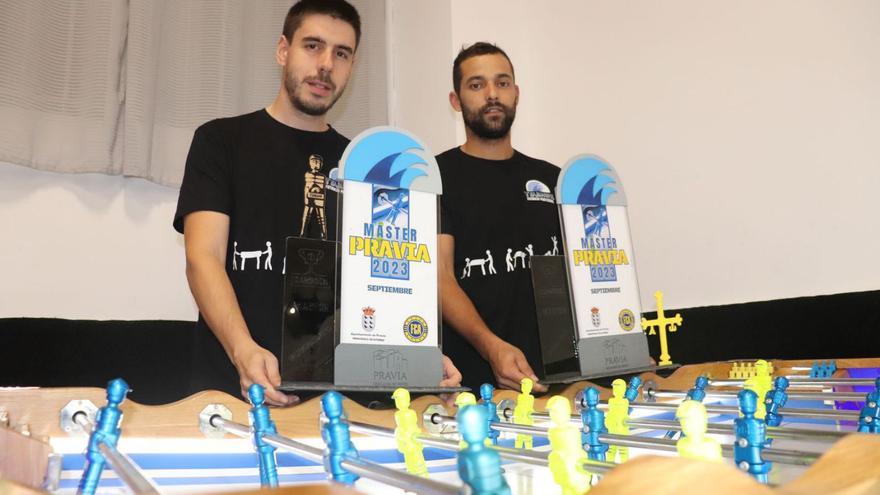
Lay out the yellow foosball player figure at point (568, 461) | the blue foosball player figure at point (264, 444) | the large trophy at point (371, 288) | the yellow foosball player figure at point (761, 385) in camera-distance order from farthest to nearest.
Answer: the large trophy at point (371, 288)
the yellow foosball player figure at point (761, 385)
the blue foosball player figure at point (264, 444)
the yellow foosball player figure at point (568, 461)

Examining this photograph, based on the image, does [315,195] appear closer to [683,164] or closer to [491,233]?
[491,233]

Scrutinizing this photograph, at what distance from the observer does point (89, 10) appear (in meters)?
2.79

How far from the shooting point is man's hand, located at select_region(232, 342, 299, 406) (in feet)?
3.93

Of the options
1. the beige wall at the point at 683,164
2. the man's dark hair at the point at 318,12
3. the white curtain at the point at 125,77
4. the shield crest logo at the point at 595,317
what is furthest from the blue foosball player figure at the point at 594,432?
the white curtain at the point at 125,77

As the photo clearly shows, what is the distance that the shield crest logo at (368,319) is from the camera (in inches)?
53.1

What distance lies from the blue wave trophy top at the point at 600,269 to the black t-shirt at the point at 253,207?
0.57m

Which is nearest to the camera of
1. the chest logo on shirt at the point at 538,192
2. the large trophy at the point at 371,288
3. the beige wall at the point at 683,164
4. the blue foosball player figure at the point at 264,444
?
the blue foosball player figure at the point at 264,444

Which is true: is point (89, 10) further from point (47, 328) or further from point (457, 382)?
point (457, 382)

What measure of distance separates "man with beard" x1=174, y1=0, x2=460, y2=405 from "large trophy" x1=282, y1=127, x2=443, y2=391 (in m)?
0.16

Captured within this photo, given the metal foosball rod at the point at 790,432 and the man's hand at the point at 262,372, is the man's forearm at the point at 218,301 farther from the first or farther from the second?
the metal foosball rod at the point at 790,432

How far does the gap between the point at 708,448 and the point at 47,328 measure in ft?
7.81

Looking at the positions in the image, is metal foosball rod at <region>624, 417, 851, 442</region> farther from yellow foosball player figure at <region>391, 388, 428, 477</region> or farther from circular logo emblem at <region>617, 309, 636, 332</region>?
circular logo emblem at <region>617, 309, 636, 332</region>

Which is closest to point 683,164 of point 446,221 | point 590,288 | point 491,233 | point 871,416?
point 491,233

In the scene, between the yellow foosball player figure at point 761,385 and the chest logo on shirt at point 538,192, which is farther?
the chest logo on shirt at point 538,192
